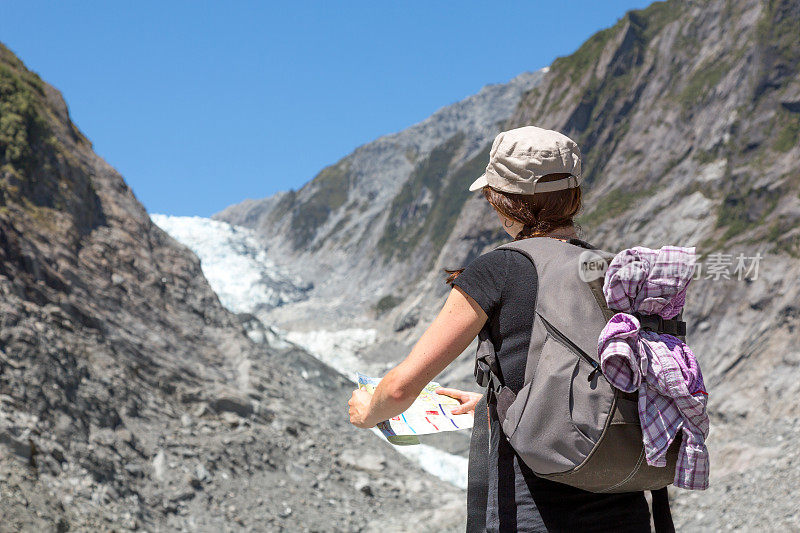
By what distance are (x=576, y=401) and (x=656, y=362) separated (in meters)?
0.25

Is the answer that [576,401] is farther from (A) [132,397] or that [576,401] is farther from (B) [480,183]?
(A) [132,397]

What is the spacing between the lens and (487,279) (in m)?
2.35

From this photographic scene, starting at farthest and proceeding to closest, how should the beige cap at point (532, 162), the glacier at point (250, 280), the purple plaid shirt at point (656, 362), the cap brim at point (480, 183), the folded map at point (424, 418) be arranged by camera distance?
the glacier at point (250, 280) < the folded map at point (424, 418) < the cap brim at point (480, 183) < the beige cap at point (532, 162) < the purple plaid shirt at point (656, 362)

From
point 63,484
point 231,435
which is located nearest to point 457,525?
point 231,435

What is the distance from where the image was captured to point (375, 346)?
3263 inches

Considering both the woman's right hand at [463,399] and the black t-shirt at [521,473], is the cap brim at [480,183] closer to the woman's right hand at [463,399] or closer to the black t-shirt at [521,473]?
the black t-shirt at [521,473]

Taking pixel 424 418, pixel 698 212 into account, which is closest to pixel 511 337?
pixel 424 418

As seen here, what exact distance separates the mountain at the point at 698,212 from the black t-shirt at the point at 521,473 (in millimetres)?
563

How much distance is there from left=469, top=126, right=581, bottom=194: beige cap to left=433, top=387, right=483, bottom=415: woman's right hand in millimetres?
1020

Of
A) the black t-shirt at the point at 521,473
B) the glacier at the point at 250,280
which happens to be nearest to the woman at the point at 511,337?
the black t-shirt at the point at 521,473

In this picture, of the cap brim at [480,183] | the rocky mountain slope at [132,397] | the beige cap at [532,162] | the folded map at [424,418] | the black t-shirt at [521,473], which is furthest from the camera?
the rocky mountain slope at [132,397]

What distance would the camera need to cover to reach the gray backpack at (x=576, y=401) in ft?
6.95

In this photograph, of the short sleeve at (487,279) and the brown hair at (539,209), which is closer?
the short sleeve at (487,279)

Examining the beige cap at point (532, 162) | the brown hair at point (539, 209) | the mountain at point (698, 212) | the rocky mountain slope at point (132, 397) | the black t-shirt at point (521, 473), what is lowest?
the black t-shirt at point (521, 473)
